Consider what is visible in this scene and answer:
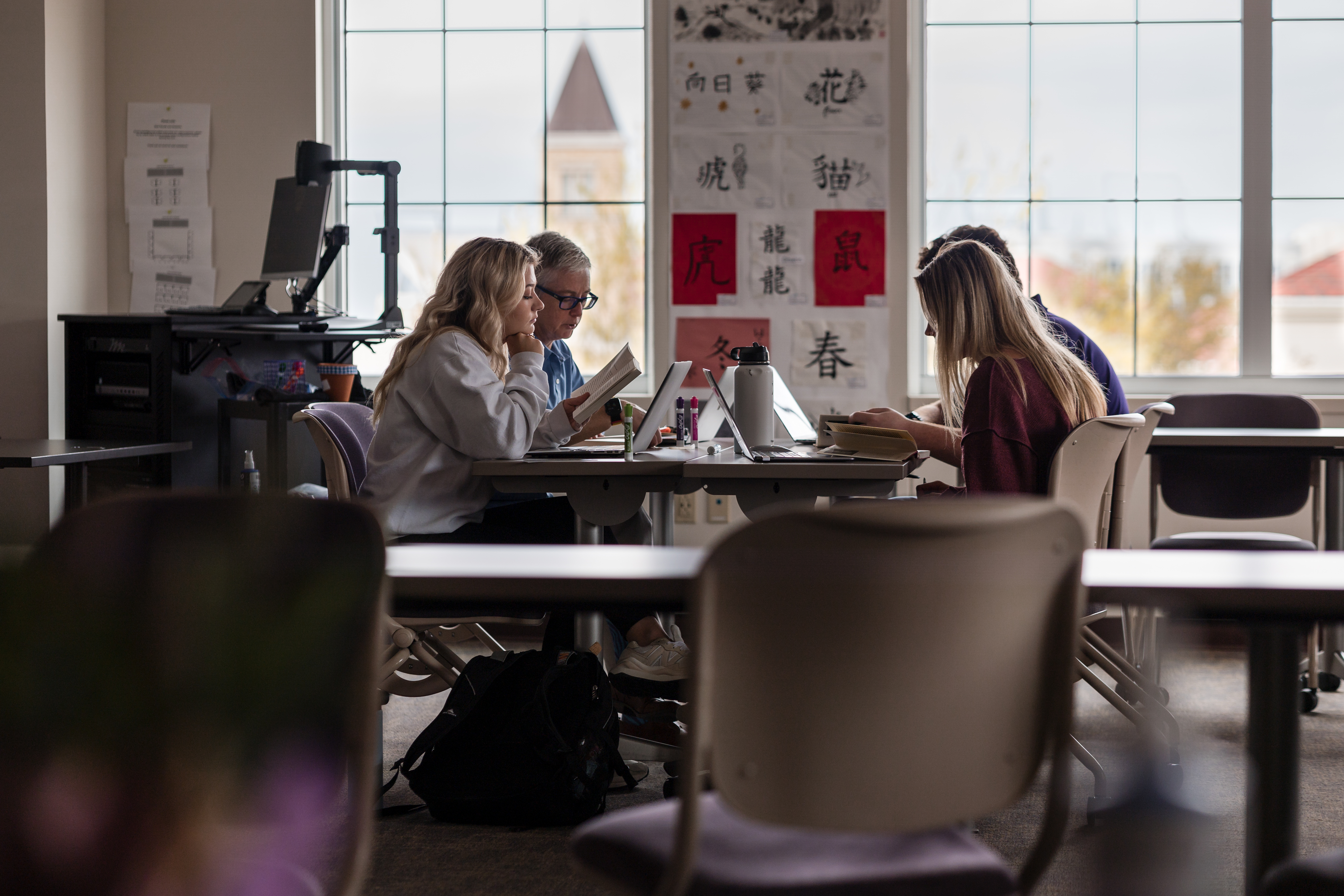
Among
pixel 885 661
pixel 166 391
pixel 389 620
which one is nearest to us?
pixel 885 661

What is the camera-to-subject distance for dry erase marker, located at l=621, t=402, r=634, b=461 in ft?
7.97

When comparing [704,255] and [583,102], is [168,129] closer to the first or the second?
[583,102]

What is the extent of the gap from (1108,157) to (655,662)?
3078mm

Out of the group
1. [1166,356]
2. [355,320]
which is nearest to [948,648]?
[355,320]

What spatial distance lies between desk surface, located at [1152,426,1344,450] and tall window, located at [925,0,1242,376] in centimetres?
129

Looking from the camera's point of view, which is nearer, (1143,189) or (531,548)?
(531,548)

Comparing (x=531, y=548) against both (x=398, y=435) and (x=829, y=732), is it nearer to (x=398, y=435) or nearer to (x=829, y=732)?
(x=829, y=732)

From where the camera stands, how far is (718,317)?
4359mm

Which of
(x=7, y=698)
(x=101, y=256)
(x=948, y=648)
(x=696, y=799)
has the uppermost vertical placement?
(x=101, y=256)

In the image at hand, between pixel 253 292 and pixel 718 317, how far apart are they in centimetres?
174

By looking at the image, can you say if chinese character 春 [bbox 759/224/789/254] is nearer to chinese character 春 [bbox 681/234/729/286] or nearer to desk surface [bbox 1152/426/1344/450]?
chinese character 春 [bbox 681/234/729/286]

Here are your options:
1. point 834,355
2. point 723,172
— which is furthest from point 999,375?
point 723,172

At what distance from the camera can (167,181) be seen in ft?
14.4

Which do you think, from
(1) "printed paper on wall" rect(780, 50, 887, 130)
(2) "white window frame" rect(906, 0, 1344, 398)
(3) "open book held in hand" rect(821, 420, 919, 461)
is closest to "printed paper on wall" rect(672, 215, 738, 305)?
(1) "printed paper on wall" rect(780, 50, 887, 130)
